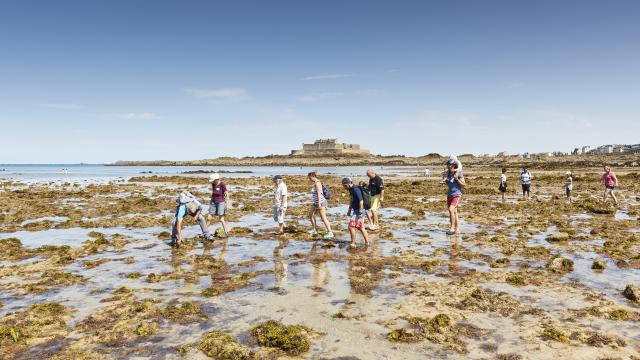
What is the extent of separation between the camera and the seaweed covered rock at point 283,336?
6.07 m

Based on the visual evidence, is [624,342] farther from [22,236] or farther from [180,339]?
[22,236]

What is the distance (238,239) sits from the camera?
14.7 metres

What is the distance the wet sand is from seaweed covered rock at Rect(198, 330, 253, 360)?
0.09 ft

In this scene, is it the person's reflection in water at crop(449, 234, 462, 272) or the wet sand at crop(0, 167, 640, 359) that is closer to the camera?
the wet sand at crop(0, 167, 640, 359)

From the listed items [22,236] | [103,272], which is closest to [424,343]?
[103,272]

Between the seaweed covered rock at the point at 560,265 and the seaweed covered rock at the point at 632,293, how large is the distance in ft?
5.49

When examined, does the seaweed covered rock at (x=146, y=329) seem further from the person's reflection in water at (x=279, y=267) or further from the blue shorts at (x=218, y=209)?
the blue shorts at (x=218, y=209)

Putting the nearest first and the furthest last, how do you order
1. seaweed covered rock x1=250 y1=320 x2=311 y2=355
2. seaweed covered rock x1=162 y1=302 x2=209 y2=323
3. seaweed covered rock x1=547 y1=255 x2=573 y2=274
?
seaweed covered rock x1=250 y1=320 x2=311 y2=355, seaweed covered rock x1=162 y1=302 x2=209 y2=323, seaweed covered rock x1=547 y1=255 x2=573 y2=274

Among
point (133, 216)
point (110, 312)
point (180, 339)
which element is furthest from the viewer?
point (133, 216)

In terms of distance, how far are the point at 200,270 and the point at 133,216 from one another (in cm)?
1251

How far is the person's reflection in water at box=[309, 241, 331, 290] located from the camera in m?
9.23

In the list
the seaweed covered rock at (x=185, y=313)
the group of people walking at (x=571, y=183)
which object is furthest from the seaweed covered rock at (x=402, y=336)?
the group of people walking at (x=571, y=183)

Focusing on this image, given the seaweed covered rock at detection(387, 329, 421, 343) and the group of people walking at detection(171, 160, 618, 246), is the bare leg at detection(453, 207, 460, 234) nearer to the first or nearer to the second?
the group of people walking at detection(171, 160, 618, 246)

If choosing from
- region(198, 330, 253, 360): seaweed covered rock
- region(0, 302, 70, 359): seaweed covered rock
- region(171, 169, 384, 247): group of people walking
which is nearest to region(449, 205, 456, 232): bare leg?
region(171, 169, 384, 247): group of people walking
